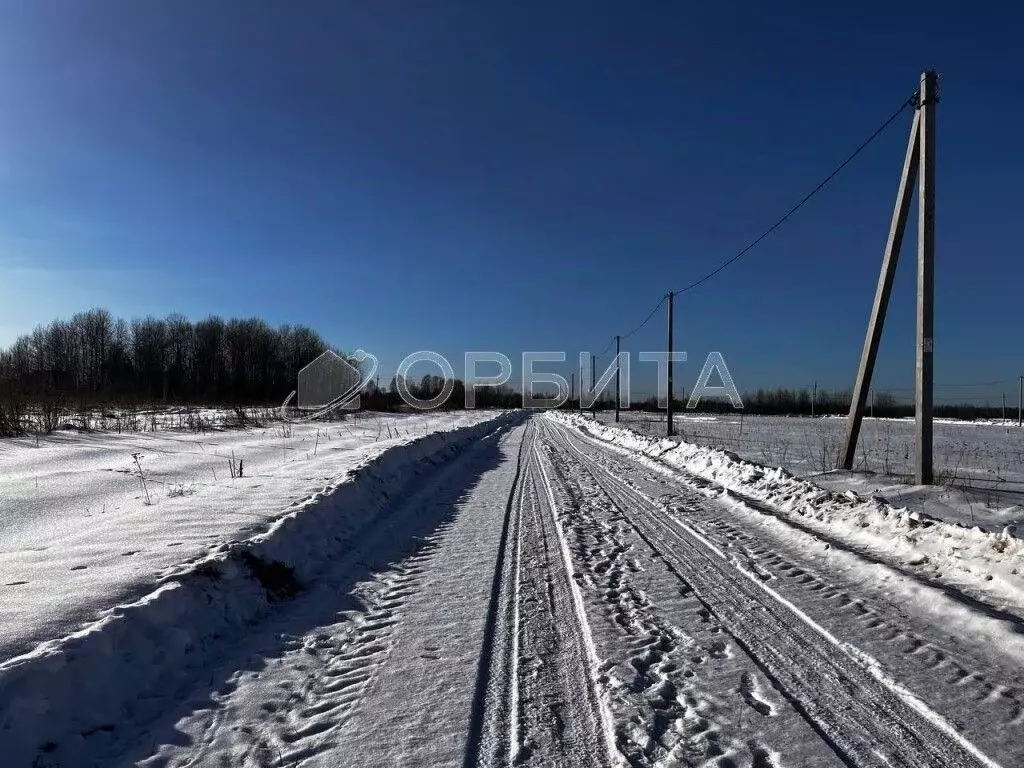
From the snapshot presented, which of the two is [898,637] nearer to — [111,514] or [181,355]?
[111,514]

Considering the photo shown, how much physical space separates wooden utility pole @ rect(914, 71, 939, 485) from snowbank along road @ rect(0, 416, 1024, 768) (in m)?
4.06

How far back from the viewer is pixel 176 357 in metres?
76.1

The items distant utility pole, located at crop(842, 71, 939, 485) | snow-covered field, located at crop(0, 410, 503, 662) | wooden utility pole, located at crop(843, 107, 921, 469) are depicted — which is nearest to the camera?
snow-covered field, located at crop(0, 410, 503, 662)

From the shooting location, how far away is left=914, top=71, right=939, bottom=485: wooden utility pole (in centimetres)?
916

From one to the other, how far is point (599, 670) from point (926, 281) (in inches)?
352

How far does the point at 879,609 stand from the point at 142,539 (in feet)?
22.4

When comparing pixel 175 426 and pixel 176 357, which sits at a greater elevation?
pixel 176 357

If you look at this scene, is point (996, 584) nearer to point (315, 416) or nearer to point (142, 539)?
point (142, 539)

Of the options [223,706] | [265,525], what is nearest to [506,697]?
[223,706]

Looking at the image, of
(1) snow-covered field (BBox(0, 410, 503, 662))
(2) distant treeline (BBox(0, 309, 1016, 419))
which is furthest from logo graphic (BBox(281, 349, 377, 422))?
(1) snow-covered field (BBox(0, 410, 503, 662))

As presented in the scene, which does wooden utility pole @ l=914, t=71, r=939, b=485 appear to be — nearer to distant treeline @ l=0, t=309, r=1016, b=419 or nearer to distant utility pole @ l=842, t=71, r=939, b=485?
distant utility pole @ l=842, t=71, r=939, b=485

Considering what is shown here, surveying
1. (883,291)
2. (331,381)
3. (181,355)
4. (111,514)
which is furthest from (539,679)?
(181,355)

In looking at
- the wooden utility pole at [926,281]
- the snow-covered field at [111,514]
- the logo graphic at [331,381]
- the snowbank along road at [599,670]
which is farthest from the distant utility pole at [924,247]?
the logo graphic at [331,381]

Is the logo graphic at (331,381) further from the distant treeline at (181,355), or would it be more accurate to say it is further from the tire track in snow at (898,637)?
the tire track in snow at (898,637)
